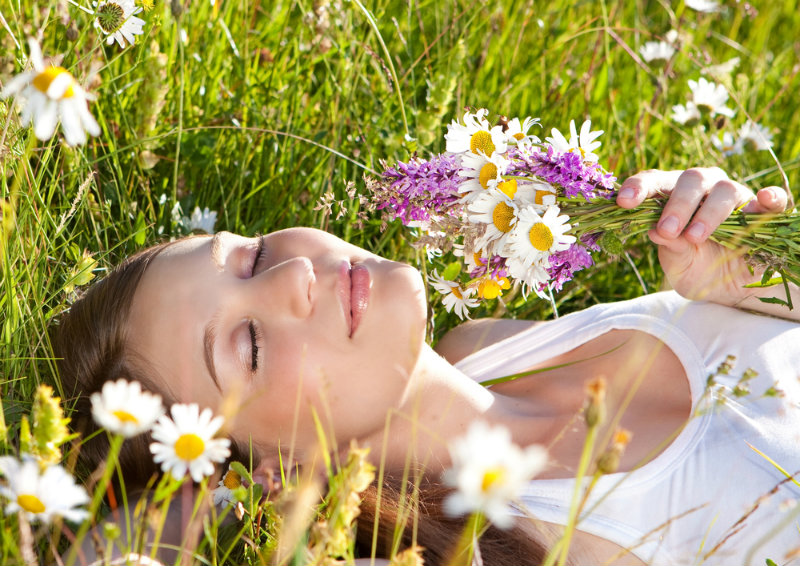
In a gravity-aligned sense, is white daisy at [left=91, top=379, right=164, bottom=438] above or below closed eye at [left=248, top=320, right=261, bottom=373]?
above

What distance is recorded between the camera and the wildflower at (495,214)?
1.36 m

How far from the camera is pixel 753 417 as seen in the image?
166cm

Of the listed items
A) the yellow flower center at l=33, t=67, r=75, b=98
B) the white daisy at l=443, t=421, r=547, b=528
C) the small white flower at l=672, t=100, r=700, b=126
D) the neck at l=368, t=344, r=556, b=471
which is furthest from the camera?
the small white flower at l=672, t=100, r=700, b=126

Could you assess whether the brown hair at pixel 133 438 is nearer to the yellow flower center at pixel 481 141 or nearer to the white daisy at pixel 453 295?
the white daisy at pixel 453 295

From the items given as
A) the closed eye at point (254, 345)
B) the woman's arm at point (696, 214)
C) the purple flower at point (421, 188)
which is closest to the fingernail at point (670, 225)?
the woman's arm at point (696, 214)

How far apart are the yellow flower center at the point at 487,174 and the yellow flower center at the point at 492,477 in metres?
0.78

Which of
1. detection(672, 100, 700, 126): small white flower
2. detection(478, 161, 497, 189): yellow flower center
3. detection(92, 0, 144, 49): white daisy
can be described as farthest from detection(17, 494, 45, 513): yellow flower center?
detection(672, 100, 700, 126): small white flower

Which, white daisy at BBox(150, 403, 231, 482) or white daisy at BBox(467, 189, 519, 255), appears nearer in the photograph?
white daisy at BBox(150, 403, 231, 482)

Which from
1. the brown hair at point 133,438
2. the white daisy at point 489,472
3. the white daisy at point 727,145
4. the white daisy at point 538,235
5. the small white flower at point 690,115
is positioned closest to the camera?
the white daisy at point 489,472

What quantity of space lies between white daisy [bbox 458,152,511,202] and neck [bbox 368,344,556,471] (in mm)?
392

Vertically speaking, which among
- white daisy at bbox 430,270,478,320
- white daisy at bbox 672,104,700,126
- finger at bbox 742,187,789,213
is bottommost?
white daisy at bbox 430,270,478,320

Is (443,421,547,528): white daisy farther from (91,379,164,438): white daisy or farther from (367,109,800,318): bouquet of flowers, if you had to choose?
(367,109,800,318): bouquet of flowers

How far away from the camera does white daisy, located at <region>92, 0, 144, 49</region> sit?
1.52m

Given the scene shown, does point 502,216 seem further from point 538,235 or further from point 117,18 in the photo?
point 117,18
